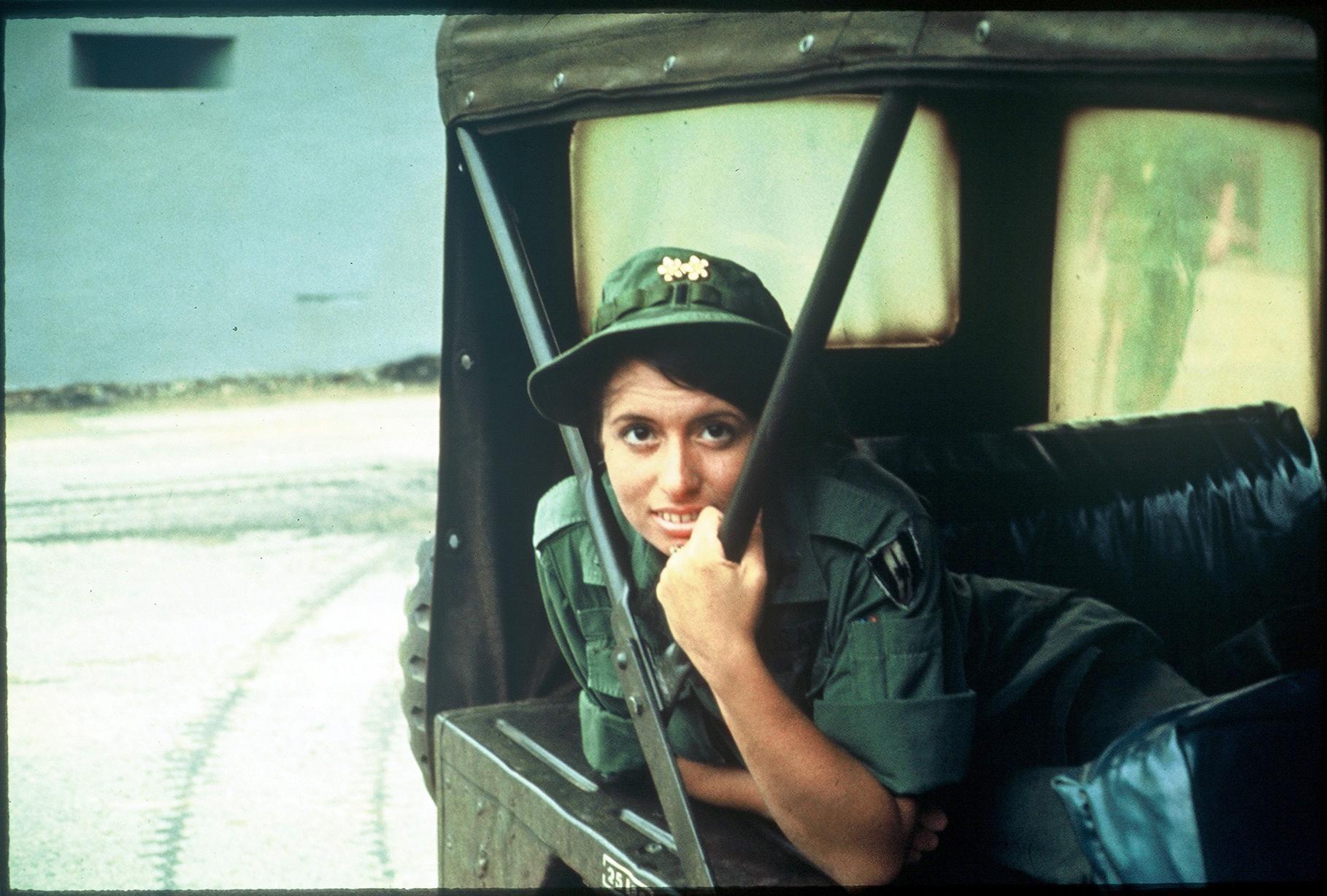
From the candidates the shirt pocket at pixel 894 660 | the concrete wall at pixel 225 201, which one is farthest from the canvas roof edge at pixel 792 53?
the concrete wall at pixel 225 201

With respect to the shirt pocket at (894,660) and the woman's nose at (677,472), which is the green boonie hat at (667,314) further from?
the shirt pocket at (894,660)

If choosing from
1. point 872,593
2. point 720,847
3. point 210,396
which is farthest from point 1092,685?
point 210,396

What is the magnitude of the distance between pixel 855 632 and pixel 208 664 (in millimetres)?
3246

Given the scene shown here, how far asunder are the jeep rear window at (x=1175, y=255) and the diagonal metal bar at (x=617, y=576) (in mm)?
1241

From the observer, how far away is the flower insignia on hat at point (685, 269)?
157 centimetres

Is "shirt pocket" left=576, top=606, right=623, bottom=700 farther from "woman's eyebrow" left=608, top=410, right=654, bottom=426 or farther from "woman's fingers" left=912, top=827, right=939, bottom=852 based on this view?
"woman's fingers" left=912, top=827, right=939, bottom=852

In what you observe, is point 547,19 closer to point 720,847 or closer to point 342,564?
point 720,847

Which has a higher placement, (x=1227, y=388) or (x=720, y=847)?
(x=1227, y=388)

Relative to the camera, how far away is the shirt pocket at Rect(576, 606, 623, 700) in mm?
1717

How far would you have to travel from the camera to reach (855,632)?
1.46 metres

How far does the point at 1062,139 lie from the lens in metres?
2.51

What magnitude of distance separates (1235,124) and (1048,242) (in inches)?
19.3

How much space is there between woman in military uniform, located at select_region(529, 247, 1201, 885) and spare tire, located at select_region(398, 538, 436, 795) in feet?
1.77

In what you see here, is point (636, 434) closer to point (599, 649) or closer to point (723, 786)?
point (599, 649)
